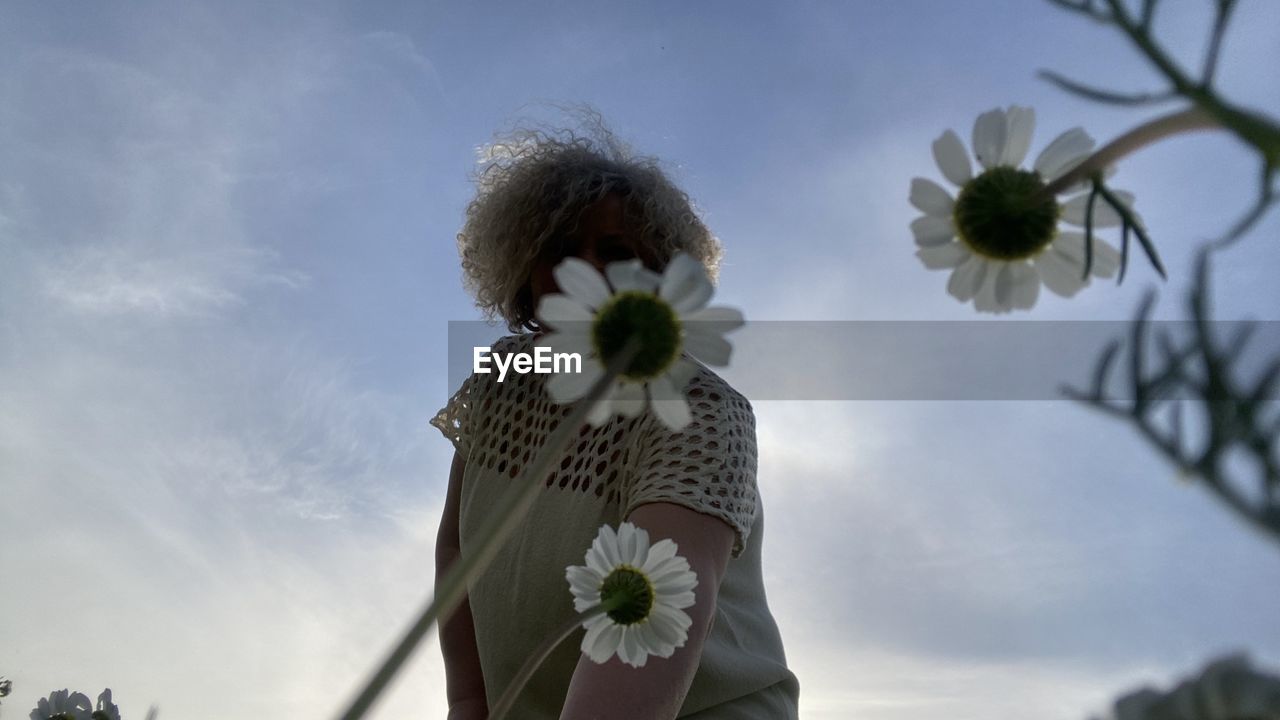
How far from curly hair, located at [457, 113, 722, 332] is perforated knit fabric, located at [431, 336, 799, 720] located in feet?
0.59

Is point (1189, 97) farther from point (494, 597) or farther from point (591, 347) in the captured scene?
point (494, 597)

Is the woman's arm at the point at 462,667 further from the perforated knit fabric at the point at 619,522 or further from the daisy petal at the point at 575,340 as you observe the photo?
the daisy petal at the point at 575,340

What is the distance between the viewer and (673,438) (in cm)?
91

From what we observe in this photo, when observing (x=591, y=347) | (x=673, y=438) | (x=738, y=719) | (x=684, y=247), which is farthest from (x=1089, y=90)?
(x=684, y=247)

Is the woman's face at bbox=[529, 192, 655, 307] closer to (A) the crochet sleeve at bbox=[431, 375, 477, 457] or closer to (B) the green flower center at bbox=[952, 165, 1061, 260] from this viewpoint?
(A) the crochet sleeve at bbox=[431, 375, 477, 457]

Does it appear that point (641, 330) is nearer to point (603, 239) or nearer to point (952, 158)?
point (952, 158)

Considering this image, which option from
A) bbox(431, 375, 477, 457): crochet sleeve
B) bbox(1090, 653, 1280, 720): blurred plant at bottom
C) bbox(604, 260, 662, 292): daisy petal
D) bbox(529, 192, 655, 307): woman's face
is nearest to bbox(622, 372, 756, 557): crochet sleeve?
bbox(529, 192, 655, 307): woman's face

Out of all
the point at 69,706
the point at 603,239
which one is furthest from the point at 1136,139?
the point at 603,239

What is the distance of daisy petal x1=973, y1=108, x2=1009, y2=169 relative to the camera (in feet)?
0.96

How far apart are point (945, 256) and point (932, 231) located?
0.01 metres

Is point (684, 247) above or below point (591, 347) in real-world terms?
above

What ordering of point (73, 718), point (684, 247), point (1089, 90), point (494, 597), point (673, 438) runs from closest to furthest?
point (1089, 90) < point (73, 718) < point (673, 438) < point (494, 597) < point (684, 247)

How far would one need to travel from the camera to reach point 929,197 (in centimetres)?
32

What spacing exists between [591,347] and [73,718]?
1.05 feet
